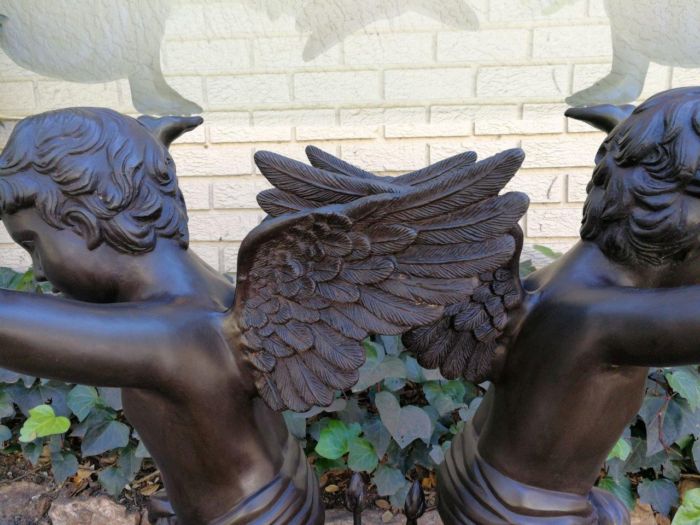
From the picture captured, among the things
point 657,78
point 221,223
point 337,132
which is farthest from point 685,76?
point 221,223

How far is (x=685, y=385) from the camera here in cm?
155

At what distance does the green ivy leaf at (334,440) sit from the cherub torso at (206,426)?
69cm

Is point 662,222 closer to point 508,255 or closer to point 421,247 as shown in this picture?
point 508,255

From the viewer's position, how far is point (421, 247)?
75 cm

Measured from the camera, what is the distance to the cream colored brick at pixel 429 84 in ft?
6.87

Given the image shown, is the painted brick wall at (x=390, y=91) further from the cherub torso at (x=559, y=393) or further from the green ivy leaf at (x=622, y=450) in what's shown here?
the cherub torso at (x=559, y=393)

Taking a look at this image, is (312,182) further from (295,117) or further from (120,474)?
(295,117)

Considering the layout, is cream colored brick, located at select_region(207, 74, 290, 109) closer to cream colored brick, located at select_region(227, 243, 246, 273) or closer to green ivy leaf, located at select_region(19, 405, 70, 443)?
cream colored brick, located at select_region(227, 243, 246, 273)

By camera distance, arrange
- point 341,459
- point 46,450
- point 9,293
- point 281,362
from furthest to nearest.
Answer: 1. point 46,450
2. point 341,459
3. point 281,362
4. point 9,293

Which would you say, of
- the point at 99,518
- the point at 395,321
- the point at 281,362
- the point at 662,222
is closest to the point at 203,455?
the point at 281,362

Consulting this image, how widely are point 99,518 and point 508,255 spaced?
61.9 inches

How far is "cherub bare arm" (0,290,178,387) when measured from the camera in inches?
25.5

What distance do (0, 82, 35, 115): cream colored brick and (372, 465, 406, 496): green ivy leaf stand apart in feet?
6.06

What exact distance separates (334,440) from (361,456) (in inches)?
3.4
